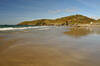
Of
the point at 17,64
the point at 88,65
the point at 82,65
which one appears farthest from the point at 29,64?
the point at 88,65

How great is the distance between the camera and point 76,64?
292 centimetres

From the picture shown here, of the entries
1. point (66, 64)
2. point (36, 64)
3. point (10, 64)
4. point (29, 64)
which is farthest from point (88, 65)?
point (10, 64)

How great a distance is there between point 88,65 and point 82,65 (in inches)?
7.8

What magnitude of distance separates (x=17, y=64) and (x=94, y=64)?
8.80ft

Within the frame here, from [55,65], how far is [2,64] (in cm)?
186

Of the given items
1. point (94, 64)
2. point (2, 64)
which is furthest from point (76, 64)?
point (2, 64)

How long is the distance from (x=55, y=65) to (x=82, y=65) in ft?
3.00

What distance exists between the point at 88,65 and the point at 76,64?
0.39m

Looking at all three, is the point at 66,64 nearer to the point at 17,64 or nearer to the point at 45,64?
the point at 45,64

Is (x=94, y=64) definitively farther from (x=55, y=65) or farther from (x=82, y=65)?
(x=55, y=65)

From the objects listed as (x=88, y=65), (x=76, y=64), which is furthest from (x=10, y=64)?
(x=88, y=65)

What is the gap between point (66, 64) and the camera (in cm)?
293

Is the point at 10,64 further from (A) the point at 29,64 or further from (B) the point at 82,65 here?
(B) the point at 82,65

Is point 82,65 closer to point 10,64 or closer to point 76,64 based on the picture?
point 76,64
